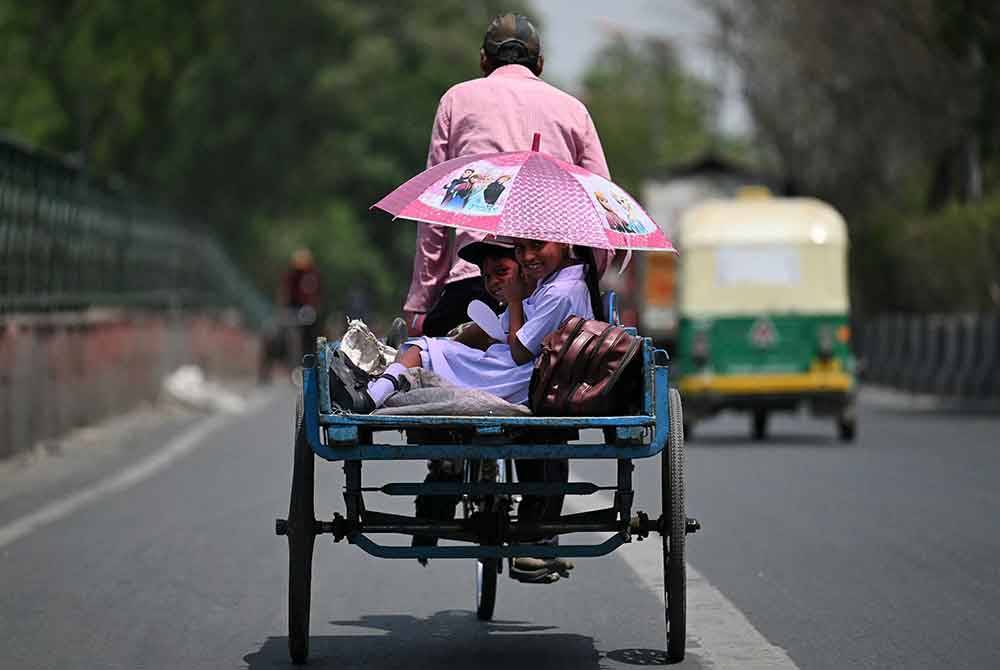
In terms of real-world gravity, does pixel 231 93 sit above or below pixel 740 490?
above

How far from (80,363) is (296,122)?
44054 millimetres

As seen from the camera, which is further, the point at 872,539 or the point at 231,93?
the point at 231,93

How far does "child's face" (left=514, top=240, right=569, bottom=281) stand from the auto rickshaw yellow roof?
15.8m

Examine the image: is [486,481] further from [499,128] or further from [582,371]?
[499,128]

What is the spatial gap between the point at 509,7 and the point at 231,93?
11.0m

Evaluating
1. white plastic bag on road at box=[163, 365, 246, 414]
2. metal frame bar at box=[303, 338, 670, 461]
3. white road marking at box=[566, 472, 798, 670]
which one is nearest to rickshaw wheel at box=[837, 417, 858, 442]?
white plastic bag on road at box=[163, 365, 246, 414]

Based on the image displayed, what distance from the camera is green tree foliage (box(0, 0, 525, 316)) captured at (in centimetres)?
6062

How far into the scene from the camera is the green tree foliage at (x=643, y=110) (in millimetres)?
112562

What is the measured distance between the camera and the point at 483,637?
339 inches

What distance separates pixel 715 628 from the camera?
28.5 feet

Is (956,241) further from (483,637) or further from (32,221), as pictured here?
(483,637)

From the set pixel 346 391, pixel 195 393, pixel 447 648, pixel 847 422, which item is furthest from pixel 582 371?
pixel 195 393

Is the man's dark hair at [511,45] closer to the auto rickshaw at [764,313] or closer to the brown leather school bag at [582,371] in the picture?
the brown leather school bag at [582,371]

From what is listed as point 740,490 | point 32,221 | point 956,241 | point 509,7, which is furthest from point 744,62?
point 740,490
